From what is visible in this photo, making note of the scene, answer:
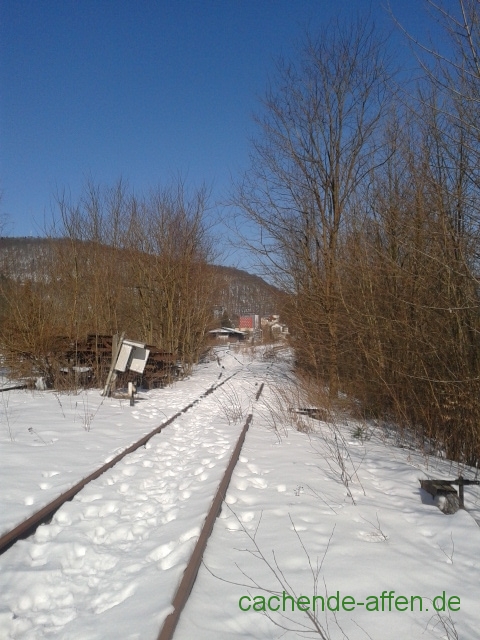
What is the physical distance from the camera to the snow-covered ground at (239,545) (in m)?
3.18

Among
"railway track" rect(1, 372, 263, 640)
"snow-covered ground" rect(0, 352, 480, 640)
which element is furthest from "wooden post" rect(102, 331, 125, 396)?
"railway track" rect(1, 372, 263, 640)

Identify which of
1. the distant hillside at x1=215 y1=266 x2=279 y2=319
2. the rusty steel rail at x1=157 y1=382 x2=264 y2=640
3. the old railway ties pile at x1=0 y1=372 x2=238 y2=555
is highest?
the distant hillside at x1=215 y1=266 x2=279 y2=319

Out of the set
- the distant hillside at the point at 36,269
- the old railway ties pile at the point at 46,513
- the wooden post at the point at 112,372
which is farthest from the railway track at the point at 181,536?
the distant hillside at the point at 36,269

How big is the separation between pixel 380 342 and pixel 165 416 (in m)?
4.74

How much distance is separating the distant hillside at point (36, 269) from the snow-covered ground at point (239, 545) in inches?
398

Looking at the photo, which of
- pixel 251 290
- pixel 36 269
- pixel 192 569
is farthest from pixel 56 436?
pixel 251 290

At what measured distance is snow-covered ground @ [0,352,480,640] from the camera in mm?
3176

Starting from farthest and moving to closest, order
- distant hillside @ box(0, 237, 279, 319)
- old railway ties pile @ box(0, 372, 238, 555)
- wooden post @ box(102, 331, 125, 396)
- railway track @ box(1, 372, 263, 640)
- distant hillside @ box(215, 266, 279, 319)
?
1. distant hillside @ box(0, 237, 279, 319)
2. distant hillside @ box(215, 266, 279, 319)
3. wooden post @ box(102, 331, 125, 396)
4. old railway ties pile @ box(0, 372, 238, 555)
5. railway track @ box(1, 372, 263, 640)

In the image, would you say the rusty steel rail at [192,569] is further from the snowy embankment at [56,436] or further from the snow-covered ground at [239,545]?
the snowy embankment at [56,436]

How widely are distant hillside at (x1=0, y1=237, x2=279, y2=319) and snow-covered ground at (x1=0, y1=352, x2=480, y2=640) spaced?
398 inches

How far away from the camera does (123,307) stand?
24484 mm

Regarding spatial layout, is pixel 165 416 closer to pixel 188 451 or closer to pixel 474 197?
pixel 188 451

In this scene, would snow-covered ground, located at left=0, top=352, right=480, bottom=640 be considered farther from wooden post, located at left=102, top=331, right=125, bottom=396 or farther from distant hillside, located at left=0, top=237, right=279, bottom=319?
distant hillside, located at left=0, top=237, right=279, bottom=319

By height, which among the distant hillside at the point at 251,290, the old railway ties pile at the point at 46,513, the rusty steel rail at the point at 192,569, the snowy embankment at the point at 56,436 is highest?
the distant hillside at the point at 251,290
